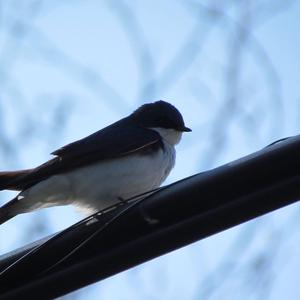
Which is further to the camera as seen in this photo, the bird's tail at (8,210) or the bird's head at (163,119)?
the bird's head at (163,119)

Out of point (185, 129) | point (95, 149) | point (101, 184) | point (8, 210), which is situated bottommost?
point (8, 210)

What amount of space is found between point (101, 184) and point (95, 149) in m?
0.25

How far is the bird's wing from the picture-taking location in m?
5.26

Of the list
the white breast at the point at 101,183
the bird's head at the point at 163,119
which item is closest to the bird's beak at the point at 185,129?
the bird's head at the point at 163,119

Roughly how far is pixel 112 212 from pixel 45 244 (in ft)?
1.26

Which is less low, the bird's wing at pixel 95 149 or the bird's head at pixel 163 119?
the bird's head at pixel 163 119

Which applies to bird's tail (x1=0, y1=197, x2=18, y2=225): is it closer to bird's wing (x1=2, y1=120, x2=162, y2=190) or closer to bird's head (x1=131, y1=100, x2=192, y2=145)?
bird's wing (x1=2, y1=120, x2=162, y2=190)

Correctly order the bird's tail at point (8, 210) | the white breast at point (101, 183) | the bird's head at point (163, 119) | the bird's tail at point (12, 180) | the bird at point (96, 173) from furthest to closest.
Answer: the bird's head at point (163, 119) < the white breast at point (101, 183) < the bird at point (96, 173) < the bird's tail at point (8, 210) < the bird's tail at point (12, 180)

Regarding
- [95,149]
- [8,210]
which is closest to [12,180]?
[8,210]

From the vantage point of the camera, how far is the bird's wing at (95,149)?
5.26 m

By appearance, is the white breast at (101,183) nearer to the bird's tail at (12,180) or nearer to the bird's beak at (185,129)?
the bird's tail at (12,180)

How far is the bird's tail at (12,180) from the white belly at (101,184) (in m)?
0.28

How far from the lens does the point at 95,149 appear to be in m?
5.65

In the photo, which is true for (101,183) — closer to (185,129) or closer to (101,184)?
(101,184)
